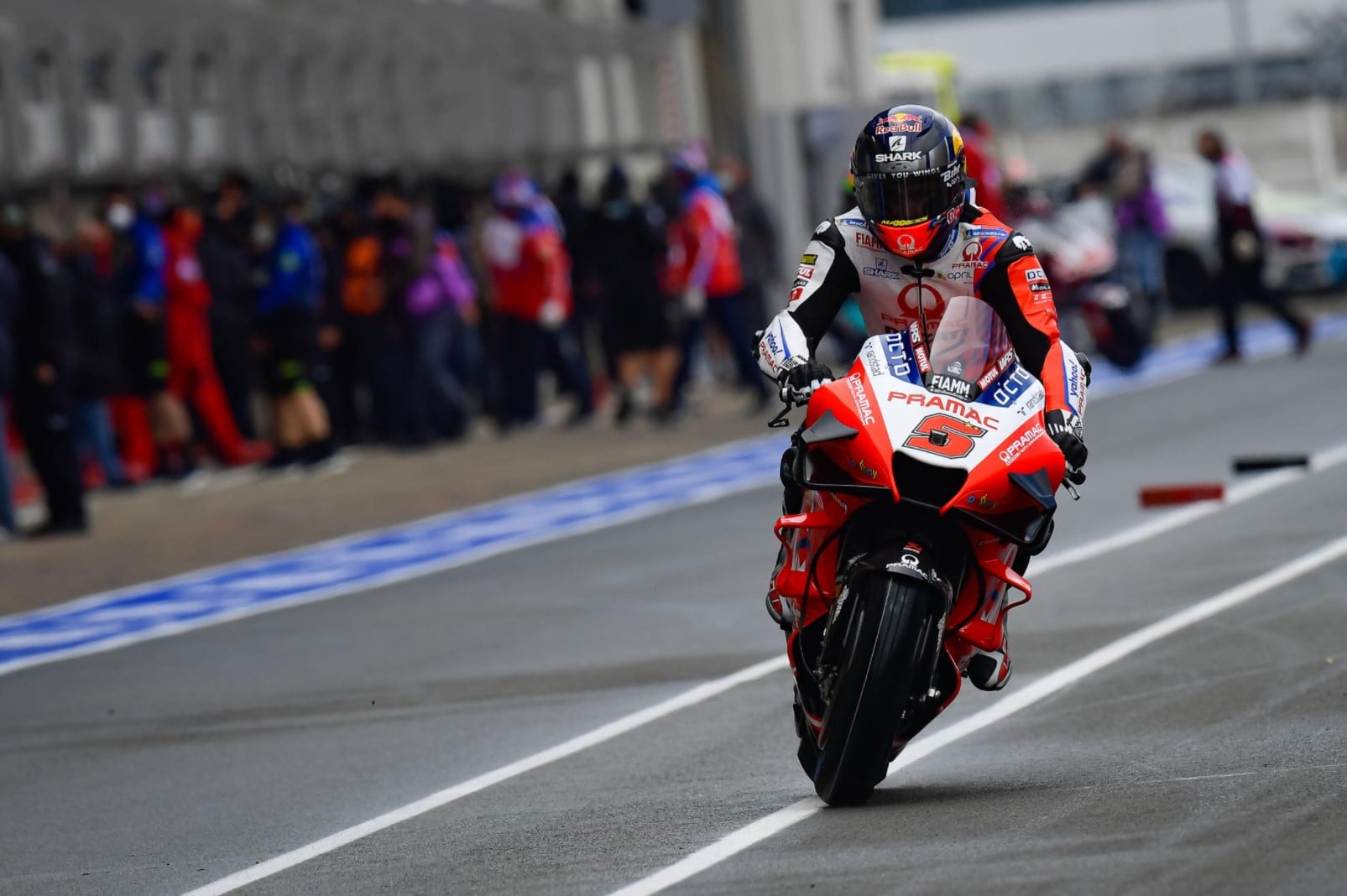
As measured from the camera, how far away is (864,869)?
246 inches

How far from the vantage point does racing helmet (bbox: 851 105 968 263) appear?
23.7 ft

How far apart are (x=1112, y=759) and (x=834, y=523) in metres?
1.10

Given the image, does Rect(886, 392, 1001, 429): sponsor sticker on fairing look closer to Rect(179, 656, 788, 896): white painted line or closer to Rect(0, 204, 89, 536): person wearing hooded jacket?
Rect(179, 656, 788, 896): white painted line

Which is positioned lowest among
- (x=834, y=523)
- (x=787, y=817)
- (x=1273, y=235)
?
(x=1273, y=235)

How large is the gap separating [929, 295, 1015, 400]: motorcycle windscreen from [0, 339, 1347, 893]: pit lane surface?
1.07 meters

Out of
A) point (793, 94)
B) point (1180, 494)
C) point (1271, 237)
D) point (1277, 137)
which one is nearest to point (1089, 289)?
point (1271, 237)

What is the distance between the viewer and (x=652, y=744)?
28.2 ft

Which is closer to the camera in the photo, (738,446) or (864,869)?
(864,869)

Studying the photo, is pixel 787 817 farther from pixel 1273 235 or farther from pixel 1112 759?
pixel 1273 235

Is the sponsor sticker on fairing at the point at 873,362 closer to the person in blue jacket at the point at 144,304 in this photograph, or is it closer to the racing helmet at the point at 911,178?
the racing helmet at the point at 911,178

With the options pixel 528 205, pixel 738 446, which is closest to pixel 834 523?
pixel 738 446

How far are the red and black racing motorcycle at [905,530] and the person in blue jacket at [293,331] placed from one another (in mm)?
12694

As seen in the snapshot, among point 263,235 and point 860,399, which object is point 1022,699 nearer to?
point 860,399

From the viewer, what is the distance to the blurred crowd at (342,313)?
18391mm
